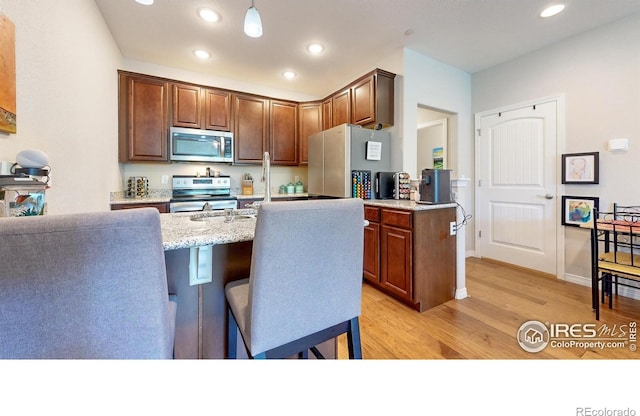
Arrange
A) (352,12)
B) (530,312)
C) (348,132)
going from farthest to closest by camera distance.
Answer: (348,132) < (352,12) < (530,312)

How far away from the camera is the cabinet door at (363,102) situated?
292 cm

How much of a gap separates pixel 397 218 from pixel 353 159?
37.4 inches

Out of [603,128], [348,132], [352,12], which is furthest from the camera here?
[348,132]

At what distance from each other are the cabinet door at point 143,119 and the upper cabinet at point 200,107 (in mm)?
121

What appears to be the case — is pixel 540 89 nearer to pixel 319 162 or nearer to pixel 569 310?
pixel 569 310

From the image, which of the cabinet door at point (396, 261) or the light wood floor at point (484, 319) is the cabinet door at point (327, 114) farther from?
the light wood floor at point (484, 319)

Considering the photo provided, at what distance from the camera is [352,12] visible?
7.48 feet

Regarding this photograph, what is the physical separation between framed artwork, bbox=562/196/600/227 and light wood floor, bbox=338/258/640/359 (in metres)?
0.68

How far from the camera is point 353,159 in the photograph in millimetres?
2871

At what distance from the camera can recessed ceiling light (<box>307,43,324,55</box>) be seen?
2850 millimetres

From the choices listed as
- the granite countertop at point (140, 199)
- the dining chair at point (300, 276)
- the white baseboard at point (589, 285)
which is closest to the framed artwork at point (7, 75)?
the dining chair at point (300, 276)
